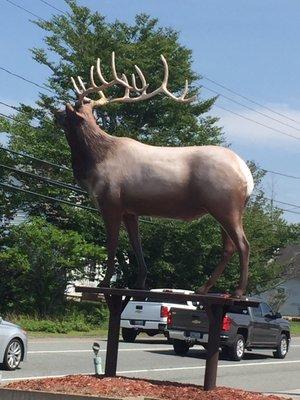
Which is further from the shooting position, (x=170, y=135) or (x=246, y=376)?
(x=170, y=135)

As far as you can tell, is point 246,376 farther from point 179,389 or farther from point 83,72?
point 83,72

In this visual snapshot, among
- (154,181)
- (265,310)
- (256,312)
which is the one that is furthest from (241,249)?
(265,310)

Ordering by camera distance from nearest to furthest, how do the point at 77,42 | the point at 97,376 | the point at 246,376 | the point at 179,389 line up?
the point at 179,389 → the point at 97,376 → the point at 246,376 → the point at 77,42

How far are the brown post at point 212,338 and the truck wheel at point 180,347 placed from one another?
17673 mm

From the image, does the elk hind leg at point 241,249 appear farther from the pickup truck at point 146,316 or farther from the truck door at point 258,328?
the pickup truck at point 146,316

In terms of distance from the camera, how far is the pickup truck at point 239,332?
2453 cm

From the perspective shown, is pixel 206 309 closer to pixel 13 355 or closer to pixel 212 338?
pixel 212 338

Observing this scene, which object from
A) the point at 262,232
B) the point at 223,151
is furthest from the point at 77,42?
the point at 223,151

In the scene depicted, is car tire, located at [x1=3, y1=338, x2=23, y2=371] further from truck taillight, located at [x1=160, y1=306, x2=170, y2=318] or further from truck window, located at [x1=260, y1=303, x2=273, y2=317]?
truck taillight, located at [x1=160, y1=306, x2=170, y2=318]

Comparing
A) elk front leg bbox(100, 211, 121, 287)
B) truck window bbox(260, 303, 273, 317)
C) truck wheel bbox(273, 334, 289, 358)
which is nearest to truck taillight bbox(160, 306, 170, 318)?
truck window bbox(260, 303, 273, 317)

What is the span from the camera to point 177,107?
1656 inches

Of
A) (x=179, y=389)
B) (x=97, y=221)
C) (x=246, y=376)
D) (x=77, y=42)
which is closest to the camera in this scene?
(x=179, y=389)

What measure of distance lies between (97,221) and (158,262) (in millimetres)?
3368

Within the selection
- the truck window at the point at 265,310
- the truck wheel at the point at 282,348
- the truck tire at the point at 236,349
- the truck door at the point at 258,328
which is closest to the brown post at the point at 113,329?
the truck tire at the point at 236,349
